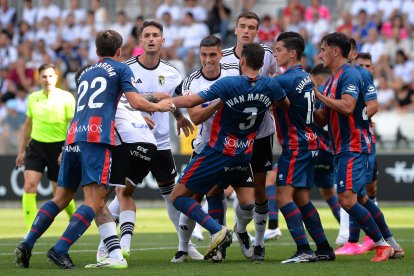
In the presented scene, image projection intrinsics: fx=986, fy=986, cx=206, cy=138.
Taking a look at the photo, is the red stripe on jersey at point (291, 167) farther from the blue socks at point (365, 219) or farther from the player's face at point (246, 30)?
the player's face at point (246, 30)

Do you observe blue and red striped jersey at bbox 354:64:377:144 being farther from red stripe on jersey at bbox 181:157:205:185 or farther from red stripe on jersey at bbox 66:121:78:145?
red stripe on jersey at bbox 66:121:78:145

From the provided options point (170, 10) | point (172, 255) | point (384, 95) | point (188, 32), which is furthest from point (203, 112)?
point (170, 10)

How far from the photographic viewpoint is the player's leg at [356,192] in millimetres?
10797

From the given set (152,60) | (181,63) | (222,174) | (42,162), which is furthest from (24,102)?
(222,174)

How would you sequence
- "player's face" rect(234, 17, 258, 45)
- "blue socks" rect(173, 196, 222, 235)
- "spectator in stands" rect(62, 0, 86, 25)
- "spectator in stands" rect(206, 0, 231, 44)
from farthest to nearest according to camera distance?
"spectator in stands" rect(62, 0, 86, 25) < "spectator in stands" rect(206, 0, 231, 44) < "player's face" rect(234, 17, 258, 45) < "blue socks" rect(173, 196, 222, 235)

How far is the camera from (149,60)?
12.1 metres

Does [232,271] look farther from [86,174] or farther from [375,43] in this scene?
[375,43]

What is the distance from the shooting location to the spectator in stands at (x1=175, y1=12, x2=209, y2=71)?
27.2 m

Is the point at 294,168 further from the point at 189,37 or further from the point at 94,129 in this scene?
the point at 189,37

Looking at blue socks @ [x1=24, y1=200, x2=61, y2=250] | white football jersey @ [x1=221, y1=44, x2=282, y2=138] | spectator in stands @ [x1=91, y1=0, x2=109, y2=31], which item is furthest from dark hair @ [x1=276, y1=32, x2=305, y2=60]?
spectator in stands @ [x1=91, y1=0, x2=109, y2=31]

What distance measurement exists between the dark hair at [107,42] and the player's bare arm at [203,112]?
105 cm

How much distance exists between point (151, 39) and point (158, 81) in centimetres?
54

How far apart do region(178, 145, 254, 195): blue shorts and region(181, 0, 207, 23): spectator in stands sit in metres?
17.5

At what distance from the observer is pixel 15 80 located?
26.7 metres
